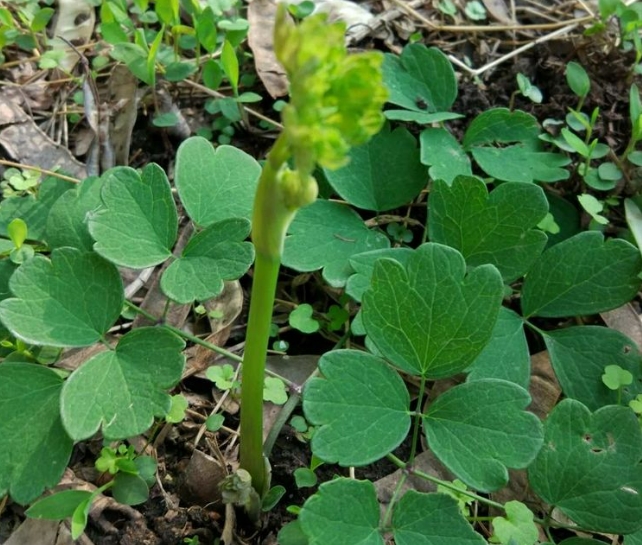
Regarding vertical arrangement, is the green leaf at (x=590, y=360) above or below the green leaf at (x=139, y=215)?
below

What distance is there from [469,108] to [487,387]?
1.17 metres

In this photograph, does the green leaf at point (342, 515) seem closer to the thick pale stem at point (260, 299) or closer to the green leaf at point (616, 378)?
the thick pale stem at point (260, 299)

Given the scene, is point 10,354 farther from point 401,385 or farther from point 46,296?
point 401,385

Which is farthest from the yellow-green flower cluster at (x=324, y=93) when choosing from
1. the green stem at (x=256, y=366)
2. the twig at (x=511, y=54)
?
the twig at (x=511, y=54)

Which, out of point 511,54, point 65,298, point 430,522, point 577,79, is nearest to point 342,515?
point 430,522

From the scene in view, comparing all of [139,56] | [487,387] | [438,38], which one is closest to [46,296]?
[487,387]

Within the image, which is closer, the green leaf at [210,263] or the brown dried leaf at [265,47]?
the green leaf at [210,263]

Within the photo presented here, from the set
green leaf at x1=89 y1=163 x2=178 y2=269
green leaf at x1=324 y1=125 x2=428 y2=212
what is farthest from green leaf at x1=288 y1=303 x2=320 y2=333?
green leaf at x1=89 y1=163 x2=178 y2=269

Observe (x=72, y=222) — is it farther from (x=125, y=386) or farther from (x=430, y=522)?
(x=430, y=522)

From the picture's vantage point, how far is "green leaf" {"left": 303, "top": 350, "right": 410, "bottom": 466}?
1181mm

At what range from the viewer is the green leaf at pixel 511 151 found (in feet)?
6.08

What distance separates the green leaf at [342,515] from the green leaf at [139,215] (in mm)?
552

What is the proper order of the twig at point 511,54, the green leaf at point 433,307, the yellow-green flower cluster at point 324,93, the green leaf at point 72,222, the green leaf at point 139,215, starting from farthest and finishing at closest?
the twig at point 511,54, the green leaf at point 72,222, the green leaf at point 139,215, the green leaf at point 433,307, the yellow-green flower cluster at point 324,93

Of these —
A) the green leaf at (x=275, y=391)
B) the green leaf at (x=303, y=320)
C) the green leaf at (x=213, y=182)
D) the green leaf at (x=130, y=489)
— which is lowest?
the green leaf at (x=130, y=489)
